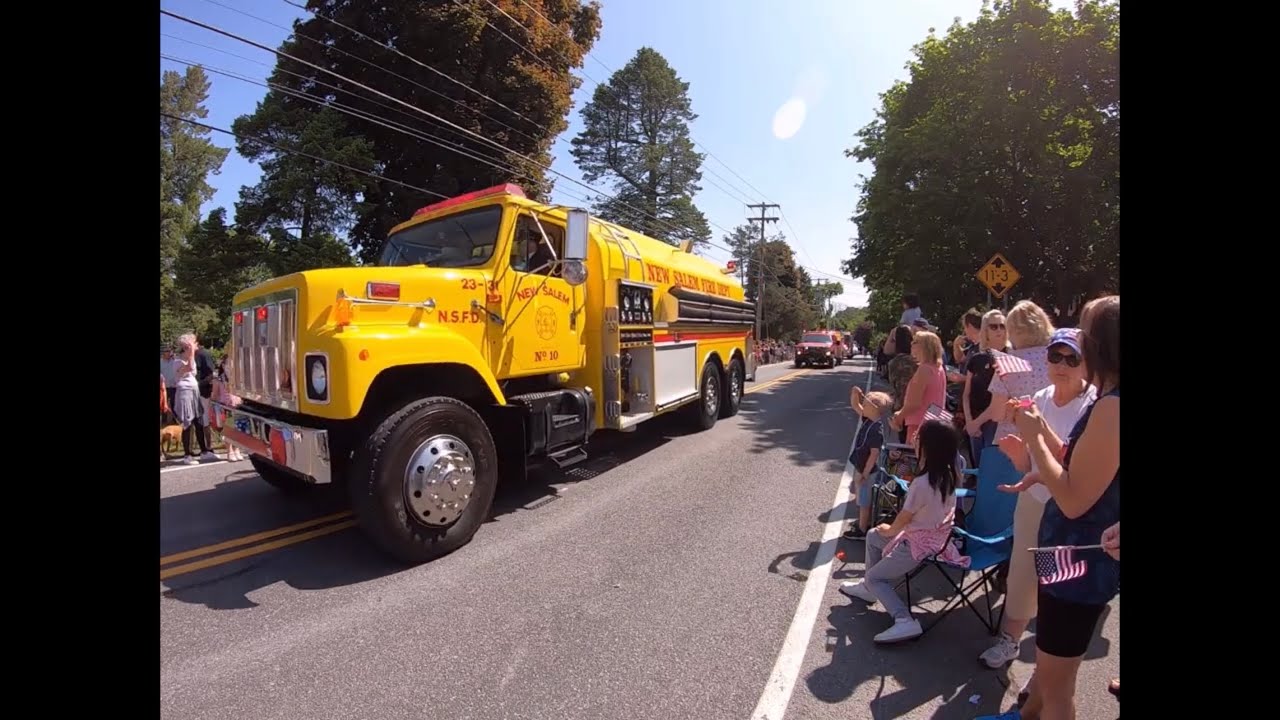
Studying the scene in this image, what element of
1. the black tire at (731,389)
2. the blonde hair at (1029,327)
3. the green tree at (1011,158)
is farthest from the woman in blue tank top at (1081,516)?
the green tree at (1011,158)

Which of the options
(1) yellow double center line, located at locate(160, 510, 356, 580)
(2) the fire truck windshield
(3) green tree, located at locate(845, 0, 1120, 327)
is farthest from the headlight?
(3) green tree, located at locate(845, 0, 1120, 327)

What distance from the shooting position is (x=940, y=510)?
302cm

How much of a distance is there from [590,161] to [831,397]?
3112 cm

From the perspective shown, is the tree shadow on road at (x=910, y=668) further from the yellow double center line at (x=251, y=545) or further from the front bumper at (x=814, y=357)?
the front bumper at (x=814, y=357)

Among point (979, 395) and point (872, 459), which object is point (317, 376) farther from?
point (979, 395)

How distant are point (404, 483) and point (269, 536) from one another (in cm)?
144

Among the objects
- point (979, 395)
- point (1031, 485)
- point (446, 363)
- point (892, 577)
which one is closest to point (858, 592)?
point (892, 577)

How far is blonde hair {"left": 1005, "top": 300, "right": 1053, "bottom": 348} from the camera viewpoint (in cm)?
387

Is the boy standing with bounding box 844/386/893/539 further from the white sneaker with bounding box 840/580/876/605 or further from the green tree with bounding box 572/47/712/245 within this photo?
the green tree with bounding box 572/47/712/245

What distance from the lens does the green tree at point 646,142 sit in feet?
129

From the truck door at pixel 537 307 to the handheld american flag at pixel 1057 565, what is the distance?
13.0ft

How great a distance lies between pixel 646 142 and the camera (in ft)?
130

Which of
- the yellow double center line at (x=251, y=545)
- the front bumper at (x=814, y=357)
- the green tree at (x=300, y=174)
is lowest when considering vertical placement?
the yellow double center line at (x=251, y=545)
